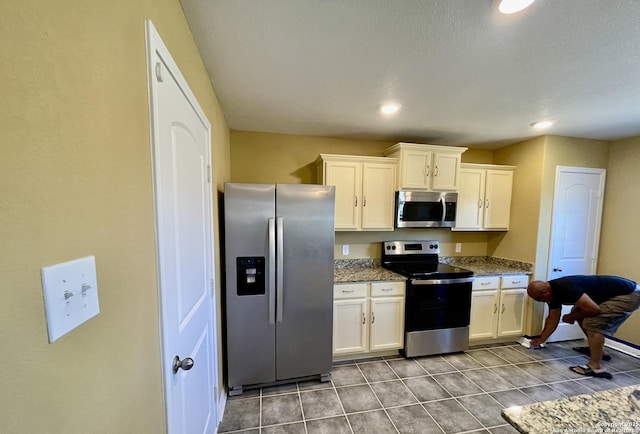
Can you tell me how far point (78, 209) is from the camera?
1.57 ft

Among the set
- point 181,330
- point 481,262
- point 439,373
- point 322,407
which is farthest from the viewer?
point 481,262

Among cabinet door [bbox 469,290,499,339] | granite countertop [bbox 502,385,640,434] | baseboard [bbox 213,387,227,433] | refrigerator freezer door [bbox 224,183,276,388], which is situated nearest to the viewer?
granite countertop [bbox 502,385,640,434]

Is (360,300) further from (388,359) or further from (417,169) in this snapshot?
(417,169)

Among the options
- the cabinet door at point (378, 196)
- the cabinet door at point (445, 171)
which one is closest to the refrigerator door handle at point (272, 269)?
the cabinet door at point (378, 196)

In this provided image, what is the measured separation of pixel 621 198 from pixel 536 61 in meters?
2.82

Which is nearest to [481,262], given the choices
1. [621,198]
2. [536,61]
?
[621,198]

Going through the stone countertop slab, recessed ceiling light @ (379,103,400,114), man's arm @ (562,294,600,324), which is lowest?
man's arm @ (562,294,600,324)

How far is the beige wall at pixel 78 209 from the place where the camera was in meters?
0.34

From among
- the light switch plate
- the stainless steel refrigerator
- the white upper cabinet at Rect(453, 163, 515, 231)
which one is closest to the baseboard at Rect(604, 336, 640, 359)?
the white upper cabinet at Rect(453, 163, 515, 231)

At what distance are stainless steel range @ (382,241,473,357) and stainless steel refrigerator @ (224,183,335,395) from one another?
0.98m

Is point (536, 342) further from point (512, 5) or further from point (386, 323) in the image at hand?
point (512, 5)

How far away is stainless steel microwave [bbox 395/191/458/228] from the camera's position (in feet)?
9.16

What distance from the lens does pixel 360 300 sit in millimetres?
2506

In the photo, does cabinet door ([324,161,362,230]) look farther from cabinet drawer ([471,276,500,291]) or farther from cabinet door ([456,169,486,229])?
cabinet drawer ([471,276,500,291])
